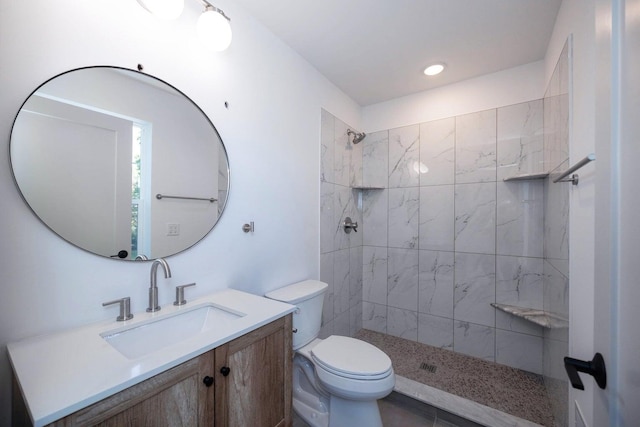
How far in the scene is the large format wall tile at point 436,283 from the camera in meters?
2.38

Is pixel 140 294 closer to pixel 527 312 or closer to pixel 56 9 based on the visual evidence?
pixel 56 9

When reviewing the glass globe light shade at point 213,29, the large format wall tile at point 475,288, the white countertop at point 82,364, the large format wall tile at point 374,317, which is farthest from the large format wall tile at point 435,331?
the glass globe light shade at point 213,29

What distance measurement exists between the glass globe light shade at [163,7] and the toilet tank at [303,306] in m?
1.42

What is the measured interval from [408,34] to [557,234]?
5.00ft

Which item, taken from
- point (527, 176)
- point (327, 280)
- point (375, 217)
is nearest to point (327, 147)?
point (375, 217)

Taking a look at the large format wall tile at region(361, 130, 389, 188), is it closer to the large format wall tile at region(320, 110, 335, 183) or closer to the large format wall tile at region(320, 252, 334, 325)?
the large format wall tile at region(320, 110, 335, 183)

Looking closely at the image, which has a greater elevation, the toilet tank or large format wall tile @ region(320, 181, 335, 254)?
large format wall tile @ region(320, 181, 335, 254)

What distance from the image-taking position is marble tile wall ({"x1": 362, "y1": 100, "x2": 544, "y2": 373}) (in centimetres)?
208

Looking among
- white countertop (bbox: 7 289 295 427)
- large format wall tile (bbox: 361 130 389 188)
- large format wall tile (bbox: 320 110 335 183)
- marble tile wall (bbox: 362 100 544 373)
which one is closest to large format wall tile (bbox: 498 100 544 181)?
marble tile wall (bbox: 362 100 544 373)

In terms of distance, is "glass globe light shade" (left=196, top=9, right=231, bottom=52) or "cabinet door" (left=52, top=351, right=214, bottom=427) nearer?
"cabinet door" (left=52, top=351, right=214, bottom=427)

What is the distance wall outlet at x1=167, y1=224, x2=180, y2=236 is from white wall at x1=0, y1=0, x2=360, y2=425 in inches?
4.5

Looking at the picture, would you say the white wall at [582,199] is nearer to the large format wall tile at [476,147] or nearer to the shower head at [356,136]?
the large format wall tile at [476,147]

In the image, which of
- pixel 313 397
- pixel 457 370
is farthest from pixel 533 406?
pixel 313 397

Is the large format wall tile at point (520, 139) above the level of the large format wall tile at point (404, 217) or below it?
above
